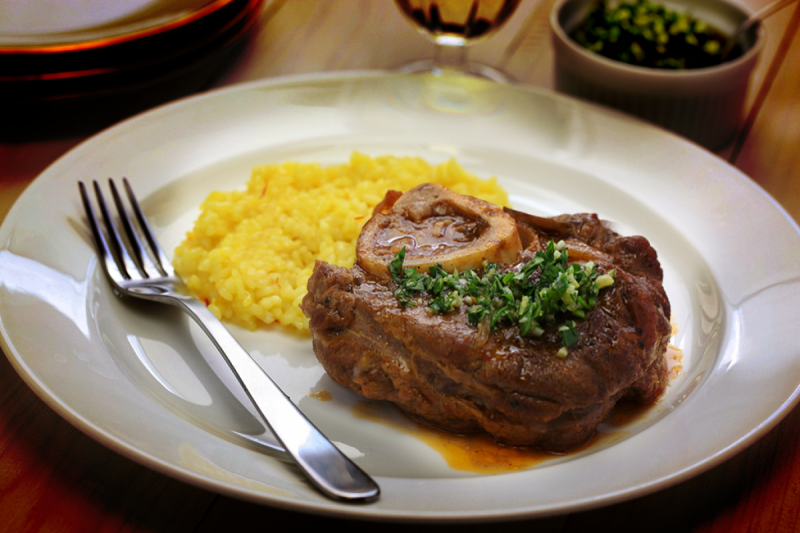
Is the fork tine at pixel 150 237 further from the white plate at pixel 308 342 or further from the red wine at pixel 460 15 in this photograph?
the red wine at pixel 460 15

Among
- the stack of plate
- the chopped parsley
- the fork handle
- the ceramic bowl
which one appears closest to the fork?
the fork handle

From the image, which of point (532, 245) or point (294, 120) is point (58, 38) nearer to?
point (294, 120)

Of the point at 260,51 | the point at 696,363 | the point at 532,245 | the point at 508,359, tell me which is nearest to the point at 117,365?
the point at 508,359

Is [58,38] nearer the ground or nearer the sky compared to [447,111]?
nearer the sky

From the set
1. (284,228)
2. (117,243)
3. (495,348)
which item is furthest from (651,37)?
(117,243)

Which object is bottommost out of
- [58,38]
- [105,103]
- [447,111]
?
[105,103]

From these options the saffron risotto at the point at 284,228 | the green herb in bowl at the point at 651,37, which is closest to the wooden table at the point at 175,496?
the saffron risotto at the point at 284,228

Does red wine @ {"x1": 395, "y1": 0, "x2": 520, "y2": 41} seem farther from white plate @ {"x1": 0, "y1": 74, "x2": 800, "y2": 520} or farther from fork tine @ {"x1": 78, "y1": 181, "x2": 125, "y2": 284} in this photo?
fork tine @ {"x1": 78, "y1": 181, "x2": 125, "y2": 284}
